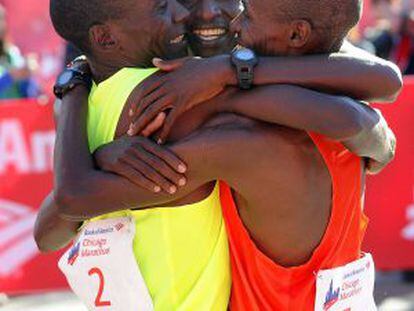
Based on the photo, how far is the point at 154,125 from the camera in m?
2.94

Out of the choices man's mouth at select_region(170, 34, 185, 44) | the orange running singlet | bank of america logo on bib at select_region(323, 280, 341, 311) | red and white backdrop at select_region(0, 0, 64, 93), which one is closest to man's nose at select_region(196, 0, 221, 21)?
man's mouth at select_region(170, 34, 185, 44)

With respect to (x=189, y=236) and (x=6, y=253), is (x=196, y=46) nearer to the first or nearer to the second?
(x=189, y=236)

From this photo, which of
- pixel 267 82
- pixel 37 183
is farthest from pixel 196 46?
pixel 37 183

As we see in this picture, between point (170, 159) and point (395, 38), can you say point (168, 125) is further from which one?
point (395, 38)

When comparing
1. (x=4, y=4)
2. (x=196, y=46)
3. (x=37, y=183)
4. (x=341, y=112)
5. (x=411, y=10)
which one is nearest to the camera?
(x=341, y=112)

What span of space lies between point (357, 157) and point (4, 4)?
28.4 feet

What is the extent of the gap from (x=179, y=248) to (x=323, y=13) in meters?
0.78

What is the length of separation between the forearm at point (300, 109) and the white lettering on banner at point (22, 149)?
15.2 ft

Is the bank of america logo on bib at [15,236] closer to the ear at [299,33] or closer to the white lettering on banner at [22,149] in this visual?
the white lettering on banner at [22,149]

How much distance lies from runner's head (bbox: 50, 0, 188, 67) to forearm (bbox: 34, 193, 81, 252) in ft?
1.60

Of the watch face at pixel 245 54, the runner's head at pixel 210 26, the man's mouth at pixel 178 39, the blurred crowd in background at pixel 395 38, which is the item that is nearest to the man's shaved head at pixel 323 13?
the watch face at pixel 245 54

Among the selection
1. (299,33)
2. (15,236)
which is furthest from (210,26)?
(15,236)

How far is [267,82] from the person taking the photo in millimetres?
2928

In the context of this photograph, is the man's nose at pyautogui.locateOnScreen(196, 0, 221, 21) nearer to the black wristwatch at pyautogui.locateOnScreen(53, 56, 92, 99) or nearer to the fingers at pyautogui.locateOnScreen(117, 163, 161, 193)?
the black wristwatch at pyautogui.locateOnScreen(53, 56, 92, 99)
